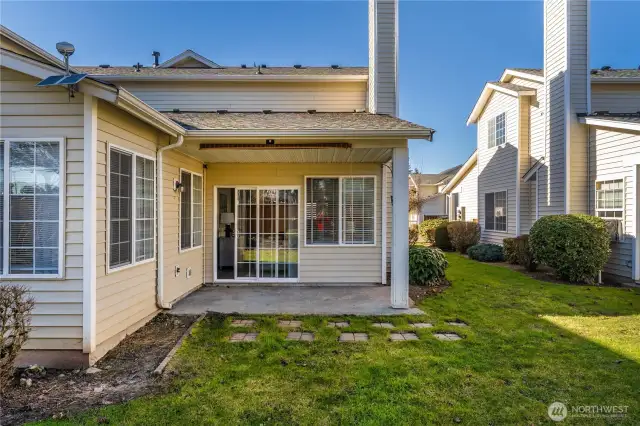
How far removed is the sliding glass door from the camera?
25.8 feet

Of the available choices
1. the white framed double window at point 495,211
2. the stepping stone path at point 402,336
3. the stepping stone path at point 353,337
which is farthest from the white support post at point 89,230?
the white framed double window at point 495,211

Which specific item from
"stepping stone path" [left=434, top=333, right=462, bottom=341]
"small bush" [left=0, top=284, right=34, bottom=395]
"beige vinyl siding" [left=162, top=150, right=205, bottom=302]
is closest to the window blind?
"beige vinyl siding" [left=162, top=150, right=205, bottom=302]

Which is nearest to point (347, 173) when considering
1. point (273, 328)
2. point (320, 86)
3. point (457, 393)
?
point (320, 86)

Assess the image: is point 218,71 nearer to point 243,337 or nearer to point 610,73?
point 243,337

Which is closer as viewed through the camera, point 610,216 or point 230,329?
point 230,329

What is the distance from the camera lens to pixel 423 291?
725 cm

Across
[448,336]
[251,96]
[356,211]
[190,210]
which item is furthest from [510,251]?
[190,210]

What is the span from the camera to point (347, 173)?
7836 millimetres

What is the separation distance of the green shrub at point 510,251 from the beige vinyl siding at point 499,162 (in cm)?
95

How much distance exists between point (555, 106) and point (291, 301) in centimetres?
958

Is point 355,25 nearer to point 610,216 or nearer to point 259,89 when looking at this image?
point 259,89

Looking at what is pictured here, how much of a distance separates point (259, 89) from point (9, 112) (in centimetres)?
602

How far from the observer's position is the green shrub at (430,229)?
1625 cm

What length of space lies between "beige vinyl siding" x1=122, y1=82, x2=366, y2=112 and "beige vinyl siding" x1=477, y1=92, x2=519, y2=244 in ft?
21.8
